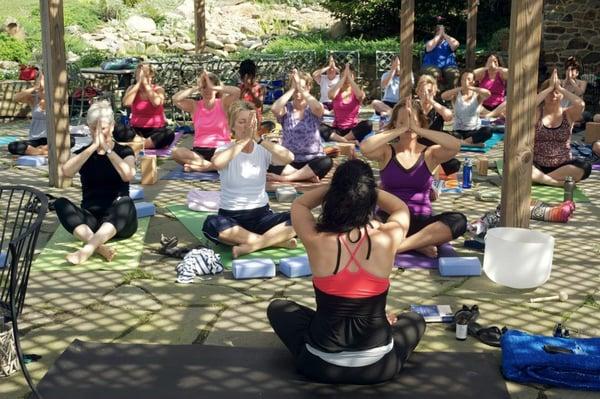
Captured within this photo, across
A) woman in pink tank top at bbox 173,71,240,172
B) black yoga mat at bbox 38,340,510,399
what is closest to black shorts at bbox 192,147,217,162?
woman in pink tank top at bbox 173,71,240,172

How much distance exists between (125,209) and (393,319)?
255 centimetres

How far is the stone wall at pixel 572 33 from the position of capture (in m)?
15.1

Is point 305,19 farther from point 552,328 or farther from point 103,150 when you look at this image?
point 552,328

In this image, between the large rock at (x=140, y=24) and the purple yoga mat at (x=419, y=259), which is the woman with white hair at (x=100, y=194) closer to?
the purple yoga mat at (x=419, y=259)

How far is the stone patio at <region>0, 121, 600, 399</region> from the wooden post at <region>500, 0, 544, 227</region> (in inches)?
19.2


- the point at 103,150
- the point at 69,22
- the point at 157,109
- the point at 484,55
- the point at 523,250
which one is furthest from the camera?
the point at 69,22

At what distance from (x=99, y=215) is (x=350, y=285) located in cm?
291

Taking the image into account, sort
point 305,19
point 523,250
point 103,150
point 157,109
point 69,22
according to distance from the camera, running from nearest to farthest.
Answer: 1. point 523,250
2. point 103,150
3. point 157,109
4. point 69,22
5. point 305,19

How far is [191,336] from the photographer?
443cm

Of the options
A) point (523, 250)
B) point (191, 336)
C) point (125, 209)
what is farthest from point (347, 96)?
point (191, 336)

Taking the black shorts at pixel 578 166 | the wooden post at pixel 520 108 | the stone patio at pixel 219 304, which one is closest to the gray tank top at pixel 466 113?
the black shorts at pixel 578 166

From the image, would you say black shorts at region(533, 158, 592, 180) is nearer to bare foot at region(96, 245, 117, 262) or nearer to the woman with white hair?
the woman with white hair

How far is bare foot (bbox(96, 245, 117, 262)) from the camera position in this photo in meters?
5.68

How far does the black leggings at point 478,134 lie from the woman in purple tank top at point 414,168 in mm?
4342
